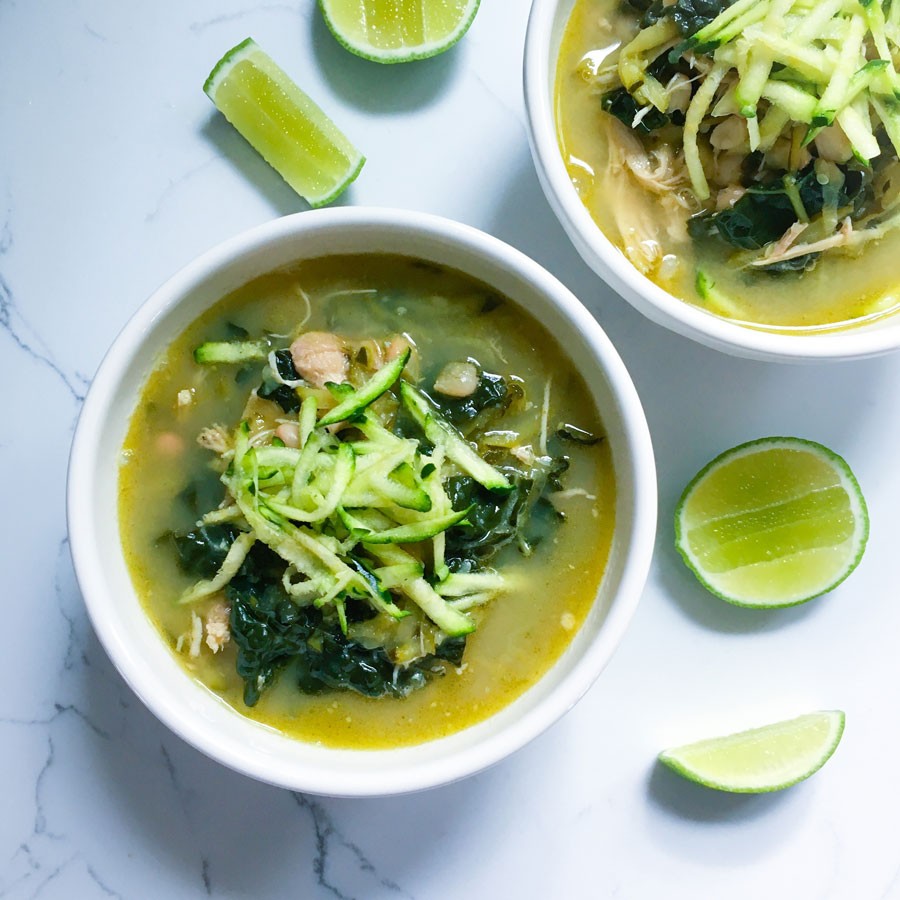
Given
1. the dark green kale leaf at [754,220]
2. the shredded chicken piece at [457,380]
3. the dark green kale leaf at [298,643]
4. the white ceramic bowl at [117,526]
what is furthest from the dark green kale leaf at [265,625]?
the dark green kale leaf at [754,220]

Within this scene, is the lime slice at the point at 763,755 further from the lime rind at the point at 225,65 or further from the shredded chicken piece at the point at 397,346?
the lime rind at the point at 225,65

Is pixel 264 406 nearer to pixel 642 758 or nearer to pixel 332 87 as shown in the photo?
pixel 332 87

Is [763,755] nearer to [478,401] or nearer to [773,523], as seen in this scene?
[773,523]

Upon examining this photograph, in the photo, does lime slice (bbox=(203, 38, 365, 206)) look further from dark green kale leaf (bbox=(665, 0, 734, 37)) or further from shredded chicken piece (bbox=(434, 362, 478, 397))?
dark green kale leaf (bbox=(665, 0, 734, 37))

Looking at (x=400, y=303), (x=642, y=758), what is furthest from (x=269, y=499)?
(x=642, y=758)

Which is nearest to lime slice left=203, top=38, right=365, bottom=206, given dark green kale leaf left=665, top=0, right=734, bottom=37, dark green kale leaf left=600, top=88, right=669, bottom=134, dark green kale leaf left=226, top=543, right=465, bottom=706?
dark green kale leaf left=600, top=88, right=669, bottom=134
